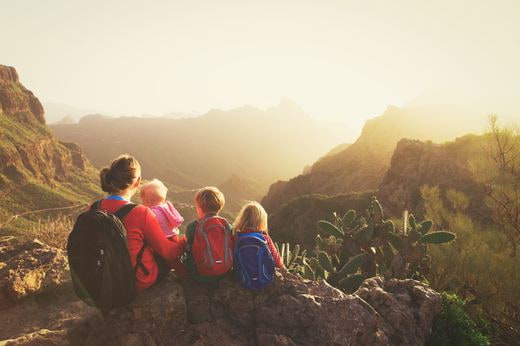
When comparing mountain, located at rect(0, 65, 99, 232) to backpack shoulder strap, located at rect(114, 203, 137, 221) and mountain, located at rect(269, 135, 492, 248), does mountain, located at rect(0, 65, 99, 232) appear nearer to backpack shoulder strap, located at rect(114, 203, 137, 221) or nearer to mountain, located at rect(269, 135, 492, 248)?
mountain, located at rect(269, 135, 492, 248)

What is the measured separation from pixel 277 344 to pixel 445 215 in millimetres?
8806

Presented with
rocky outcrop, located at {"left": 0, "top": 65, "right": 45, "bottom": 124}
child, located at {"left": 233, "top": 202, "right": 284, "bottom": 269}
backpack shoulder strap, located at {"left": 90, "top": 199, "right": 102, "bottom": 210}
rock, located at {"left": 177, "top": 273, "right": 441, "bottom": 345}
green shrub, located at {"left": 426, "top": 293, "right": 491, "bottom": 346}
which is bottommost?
green shrub, located at {"left": 426, "top": 293, "right": 491, "bottom": 346}

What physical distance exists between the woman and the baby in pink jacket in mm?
385

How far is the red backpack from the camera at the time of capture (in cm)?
423

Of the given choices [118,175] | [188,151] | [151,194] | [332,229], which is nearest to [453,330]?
[151,194]

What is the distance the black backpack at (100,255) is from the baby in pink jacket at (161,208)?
2.39ft

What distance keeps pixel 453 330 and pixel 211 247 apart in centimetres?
392

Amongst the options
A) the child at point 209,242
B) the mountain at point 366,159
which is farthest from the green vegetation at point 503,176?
the mountain at point 366,159

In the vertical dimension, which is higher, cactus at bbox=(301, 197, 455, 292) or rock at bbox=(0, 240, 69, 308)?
rock at bbox=(0, 240, 69, 308)

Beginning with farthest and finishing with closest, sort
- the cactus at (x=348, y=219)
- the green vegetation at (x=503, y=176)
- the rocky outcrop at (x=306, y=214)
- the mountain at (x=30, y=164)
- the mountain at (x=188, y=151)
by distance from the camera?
the mountain at (x=188, y=151), the mountain at (x=30, y=164), the rocky outcrop at (x=306, y=214), the cactus at (x=348, y=219), the green vegetation at (x=503, y=176)

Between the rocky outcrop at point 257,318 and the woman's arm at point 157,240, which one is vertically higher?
the woman's arm at point 157,240

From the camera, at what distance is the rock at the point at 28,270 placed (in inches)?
244

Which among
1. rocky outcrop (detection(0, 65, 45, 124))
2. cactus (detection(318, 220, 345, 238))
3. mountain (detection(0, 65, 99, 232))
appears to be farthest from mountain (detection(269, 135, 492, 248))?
rocky outcrop (detection(0, 65, 45, 124))

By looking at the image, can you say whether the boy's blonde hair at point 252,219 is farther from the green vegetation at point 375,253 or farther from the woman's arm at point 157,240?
the green vegetation at point 375,253
